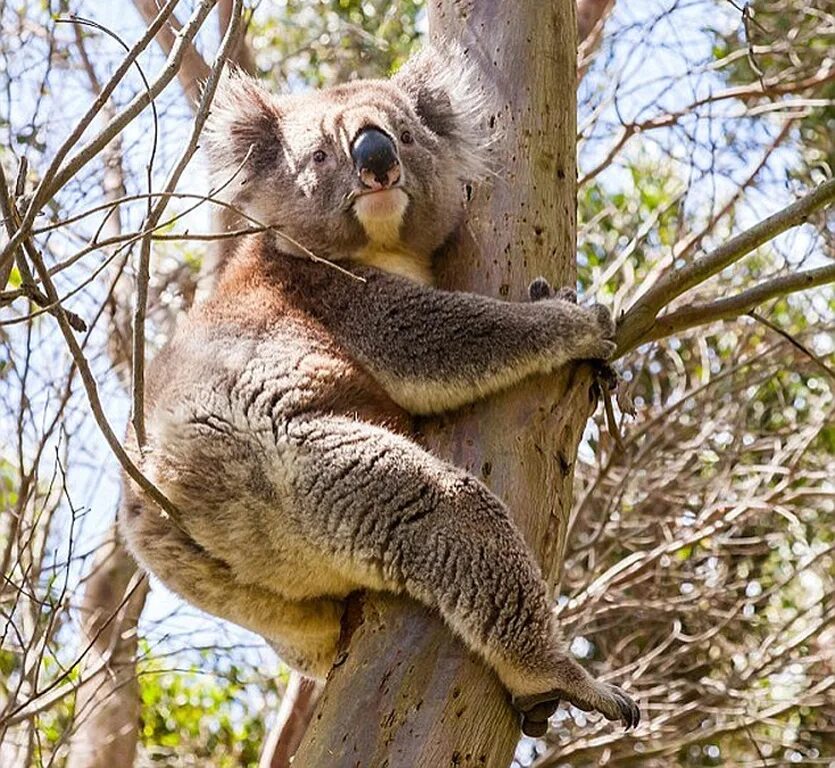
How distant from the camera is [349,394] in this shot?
373 cm

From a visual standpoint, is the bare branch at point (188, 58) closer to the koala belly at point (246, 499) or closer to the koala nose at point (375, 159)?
the koala nose at point (375, 159)

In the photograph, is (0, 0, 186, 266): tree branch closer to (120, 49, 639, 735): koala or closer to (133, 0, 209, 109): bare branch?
(120, 49, 639, 735): koala

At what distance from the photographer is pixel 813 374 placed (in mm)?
8812

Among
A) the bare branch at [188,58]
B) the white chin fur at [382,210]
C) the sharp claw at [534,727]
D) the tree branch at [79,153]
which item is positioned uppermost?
the bare branch at [188,58]

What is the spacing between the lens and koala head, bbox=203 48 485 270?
411 centimetres

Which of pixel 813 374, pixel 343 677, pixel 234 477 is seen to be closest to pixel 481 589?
pixel 343 677

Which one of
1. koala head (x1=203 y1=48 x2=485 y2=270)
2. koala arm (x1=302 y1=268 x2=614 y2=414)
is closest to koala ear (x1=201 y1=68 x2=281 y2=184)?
koala head (x1=203 y1=48 x2=485 y2=270)

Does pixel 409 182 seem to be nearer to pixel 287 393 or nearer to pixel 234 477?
pixel 287 393

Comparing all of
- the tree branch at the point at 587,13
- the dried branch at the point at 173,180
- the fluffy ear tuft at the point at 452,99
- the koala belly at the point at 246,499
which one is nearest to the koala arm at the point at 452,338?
the koala belly at the point at 246,499

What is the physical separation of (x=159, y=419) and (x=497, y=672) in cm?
130

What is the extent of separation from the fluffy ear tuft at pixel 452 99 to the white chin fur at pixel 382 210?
0.26 m

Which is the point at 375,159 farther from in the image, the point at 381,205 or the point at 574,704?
the point at 574,704

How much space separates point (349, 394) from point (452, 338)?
1.18ft

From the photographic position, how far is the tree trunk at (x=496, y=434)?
10.2ft
